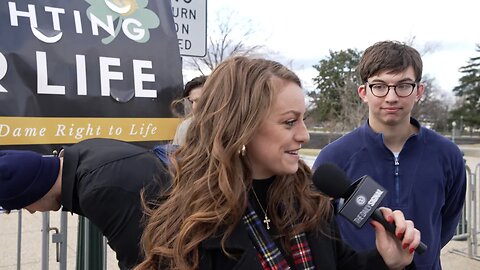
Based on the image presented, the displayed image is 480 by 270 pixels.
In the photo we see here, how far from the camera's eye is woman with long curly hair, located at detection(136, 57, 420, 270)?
57.9 inches

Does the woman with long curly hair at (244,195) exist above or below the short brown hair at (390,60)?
below

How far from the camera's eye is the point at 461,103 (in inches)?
2343

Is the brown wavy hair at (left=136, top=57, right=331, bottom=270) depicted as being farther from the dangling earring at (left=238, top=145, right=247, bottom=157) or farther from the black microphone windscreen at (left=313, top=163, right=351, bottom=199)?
the black microphone windscreen at (left=313, top=163, right=351, bottom=199)

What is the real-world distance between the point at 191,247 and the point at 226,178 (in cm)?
24

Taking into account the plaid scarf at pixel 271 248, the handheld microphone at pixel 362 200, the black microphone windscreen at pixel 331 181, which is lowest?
the plaid scarf at pixel 271 248

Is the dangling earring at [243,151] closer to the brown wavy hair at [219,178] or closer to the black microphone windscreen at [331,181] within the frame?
the brown wavy hair at [219,178]

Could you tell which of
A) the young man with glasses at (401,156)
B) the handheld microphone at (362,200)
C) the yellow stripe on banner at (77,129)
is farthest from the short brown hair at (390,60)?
the yellow stripe on banner at (77,129)

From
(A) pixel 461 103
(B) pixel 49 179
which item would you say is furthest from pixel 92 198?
(A) pixel 461 103

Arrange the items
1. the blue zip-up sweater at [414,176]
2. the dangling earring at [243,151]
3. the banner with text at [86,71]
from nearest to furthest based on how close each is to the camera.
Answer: the dangling earring at [243,151] → the blue zip-up sweater at [414,176] → the banner with text at [86,71]

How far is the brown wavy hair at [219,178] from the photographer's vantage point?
1.48 metres

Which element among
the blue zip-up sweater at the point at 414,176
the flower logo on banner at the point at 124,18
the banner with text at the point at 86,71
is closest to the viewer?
the blue zip-up sweater at the point at 414,176

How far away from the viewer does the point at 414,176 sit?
7.72 feet

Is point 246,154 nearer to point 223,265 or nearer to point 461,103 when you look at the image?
point 223,265

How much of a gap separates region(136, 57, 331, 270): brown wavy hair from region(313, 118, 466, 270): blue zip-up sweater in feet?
2.51
